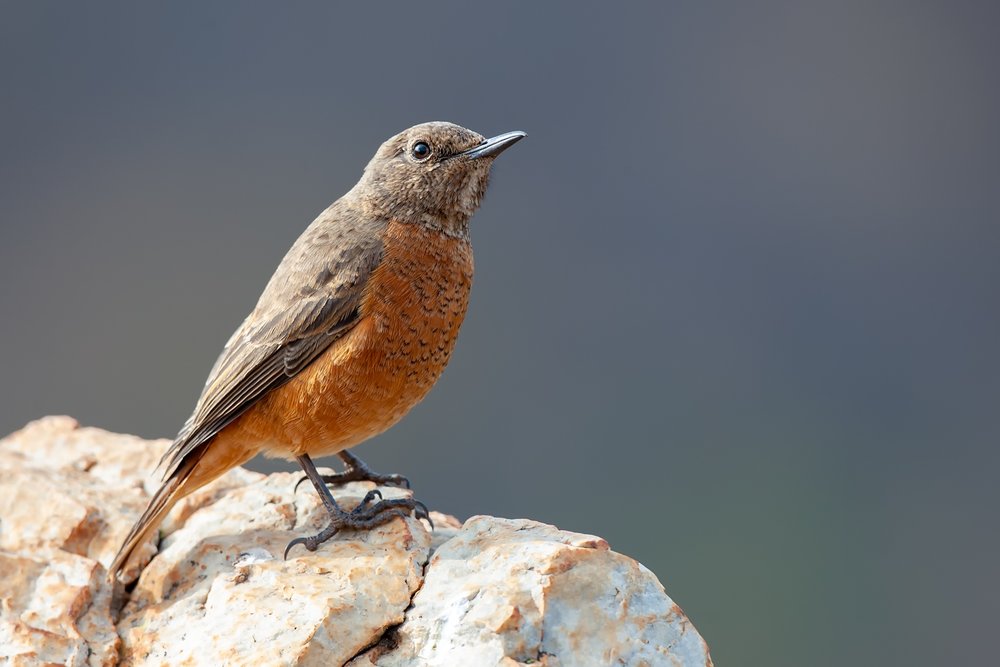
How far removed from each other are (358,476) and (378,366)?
0.90m

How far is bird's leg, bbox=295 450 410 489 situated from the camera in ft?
17.3

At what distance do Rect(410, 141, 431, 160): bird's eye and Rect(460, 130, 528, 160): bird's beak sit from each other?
0.18 m

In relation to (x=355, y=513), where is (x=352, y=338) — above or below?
above

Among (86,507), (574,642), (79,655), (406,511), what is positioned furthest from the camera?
(86,507)

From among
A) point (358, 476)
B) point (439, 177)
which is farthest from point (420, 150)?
point (358, 476)

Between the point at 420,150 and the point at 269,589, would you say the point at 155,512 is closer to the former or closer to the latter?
the point at 269,589

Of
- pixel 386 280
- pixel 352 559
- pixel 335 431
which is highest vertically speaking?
pixel 386 280

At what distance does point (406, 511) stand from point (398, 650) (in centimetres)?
91

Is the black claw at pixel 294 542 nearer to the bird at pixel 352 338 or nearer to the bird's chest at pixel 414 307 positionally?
the bird at pixel 352 338

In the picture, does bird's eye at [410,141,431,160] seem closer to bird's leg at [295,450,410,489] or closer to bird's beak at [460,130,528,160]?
bird's beak at [460,130,528,160]

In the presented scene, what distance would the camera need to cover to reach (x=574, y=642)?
3.83 metres

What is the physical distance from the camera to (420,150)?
5.13 m

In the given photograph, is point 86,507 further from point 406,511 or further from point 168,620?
point 406,511

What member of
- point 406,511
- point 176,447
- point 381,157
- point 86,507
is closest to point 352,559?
point 406,511
